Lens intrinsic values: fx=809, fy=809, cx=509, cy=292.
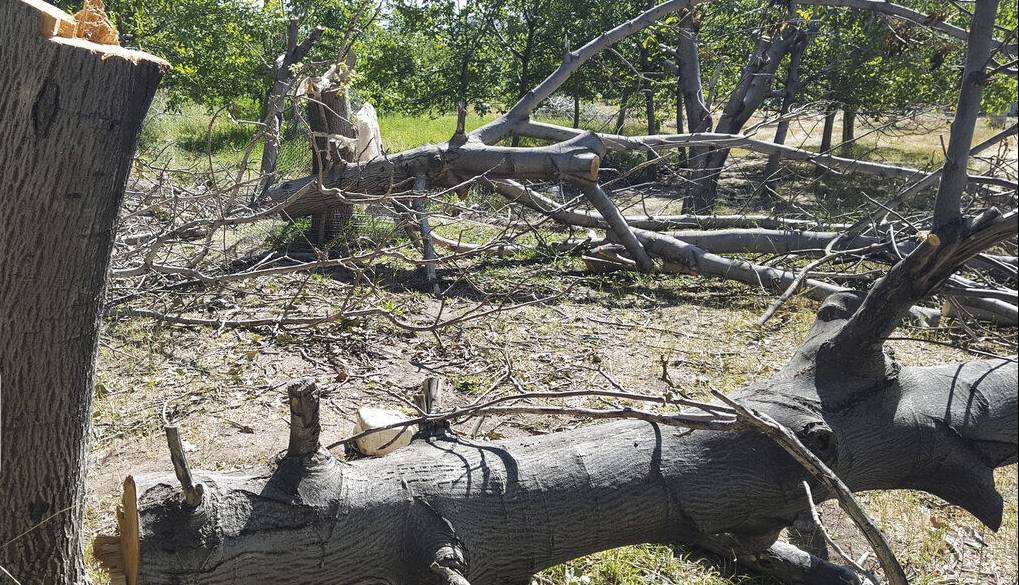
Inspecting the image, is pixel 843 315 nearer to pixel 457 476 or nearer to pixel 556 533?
pixel 556 533

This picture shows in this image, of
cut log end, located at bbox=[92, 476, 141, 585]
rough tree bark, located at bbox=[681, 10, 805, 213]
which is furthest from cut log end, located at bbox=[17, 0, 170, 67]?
rough tree bark, located at bbox=[681, 10, 805, 213]

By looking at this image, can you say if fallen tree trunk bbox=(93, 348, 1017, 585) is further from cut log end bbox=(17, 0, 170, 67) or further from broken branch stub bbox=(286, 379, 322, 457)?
cut log end bbox=(17, 0, 170, 67)

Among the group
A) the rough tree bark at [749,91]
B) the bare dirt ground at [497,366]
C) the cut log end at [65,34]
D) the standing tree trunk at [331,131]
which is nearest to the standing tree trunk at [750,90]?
the rough tree bark at [749,91]

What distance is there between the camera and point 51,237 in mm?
2086

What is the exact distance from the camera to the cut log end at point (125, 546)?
2.17 meters

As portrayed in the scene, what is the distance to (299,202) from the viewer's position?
7.06 metres

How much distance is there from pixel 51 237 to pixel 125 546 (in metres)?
0.87

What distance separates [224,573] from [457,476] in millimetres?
734

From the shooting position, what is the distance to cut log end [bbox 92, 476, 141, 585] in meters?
2.17

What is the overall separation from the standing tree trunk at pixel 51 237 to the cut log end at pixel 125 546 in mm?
173

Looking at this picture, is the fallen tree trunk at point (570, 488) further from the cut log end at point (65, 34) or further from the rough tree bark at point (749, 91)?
the rough tree bark at point (749, 91)

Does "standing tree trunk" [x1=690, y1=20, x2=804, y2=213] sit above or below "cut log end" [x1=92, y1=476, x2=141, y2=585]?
above

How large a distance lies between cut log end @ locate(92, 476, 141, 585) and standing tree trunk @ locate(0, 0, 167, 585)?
6.8 inches

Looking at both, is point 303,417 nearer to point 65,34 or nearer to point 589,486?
point 589,486
